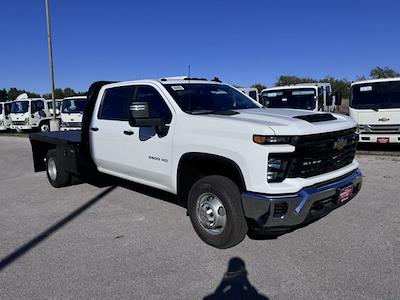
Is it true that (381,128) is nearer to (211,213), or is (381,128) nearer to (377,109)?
(377,109)

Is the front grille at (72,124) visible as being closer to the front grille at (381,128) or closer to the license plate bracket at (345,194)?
the front grille at (381,128)

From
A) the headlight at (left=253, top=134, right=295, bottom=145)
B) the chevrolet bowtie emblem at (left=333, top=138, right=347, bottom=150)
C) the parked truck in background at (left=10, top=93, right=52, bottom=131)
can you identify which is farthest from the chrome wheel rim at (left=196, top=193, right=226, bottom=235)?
the parked truck in background at (left=10, top=93, right=52, bottom=131)

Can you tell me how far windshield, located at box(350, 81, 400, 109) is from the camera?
11.5 metres

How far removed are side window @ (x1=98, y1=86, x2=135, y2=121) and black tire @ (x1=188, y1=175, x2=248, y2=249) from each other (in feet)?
6.21

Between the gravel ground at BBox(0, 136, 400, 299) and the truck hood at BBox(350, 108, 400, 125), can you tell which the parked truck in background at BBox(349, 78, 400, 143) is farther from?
the gravel ground at BBox(0, 136, 400, 299)

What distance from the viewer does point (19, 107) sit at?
82.5ft

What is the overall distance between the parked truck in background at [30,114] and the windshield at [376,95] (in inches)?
751

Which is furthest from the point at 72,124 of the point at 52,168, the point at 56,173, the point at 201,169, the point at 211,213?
the point at 211,213

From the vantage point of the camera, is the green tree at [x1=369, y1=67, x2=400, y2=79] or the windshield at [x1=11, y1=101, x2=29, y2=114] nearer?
the windshield at [x1=11, y1=101, x2=29, y2=114]

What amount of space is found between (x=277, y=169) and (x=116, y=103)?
10.3 ft

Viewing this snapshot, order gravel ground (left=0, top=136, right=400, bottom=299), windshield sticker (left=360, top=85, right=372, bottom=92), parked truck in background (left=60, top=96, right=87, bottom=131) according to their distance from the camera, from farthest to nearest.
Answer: parked truck in background (left=60, top=96, right=87, bottom=131), windshield sticker (left=360, top=85, right=372, bottom=92), gravel ground (left=0, top=136, right=400, bottom=299)

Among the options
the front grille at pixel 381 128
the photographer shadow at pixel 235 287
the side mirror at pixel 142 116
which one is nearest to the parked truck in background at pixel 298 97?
the front grille at pixel 381 128

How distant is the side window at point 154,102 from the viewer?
5148 millimetres

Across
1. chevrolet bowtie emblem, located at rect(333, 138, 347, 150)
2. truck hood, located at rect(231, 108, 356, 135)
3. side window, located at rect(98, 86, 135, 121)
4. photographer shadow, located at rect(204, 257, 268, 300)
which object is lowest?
photographer shadow, located at rect(204, 257, 268, 300)
